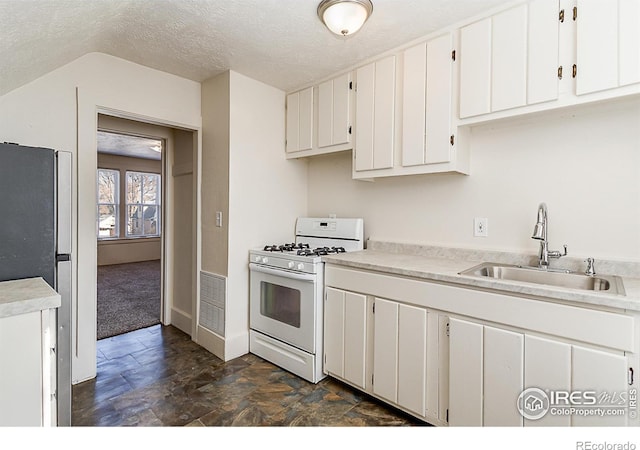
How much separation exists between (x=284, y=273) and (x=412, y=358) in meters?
1.08

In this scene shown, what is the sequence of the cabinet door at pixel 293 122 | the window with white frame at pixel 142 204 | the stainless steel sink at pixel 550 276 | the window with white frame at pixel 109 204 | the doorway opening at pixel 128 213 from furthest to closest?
1. the window with white frame at pixel 142 204
2. the window with white frame at pixel 109 204
3. the doorway opening at pixel 128 213
4. the cabinet door at pixel 293 122
5. the stainless steel sink at pixel 550 276

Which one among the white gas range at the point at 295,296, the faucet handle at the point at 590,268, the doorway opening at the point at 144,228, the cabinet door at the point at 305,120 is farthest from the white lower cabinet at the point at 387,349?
the doorway opening at the point at 144,228

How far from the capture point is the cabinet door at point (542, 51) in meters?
1.61

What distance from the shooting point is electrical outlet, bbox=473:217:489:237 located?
6.91ft

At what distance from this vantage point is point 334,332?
2223 millimetres

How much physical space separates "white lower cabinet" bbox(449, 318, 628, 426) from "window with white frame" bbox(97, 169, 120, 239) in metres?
7.81

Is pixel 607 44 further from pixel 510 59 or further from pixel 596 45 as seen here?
pixel 510 59

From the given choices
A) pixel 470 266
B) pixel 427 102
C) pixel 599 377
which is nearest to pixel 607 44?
pixel 427 102

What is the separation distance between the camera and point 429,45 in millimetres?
2033

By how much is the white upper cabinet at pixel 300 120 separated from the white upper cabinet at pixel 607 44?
73.3 inches

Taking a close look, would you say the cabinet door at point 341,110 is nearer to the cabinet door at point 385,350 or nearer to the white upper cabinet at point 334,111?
the white upper cabinet at point 334,111

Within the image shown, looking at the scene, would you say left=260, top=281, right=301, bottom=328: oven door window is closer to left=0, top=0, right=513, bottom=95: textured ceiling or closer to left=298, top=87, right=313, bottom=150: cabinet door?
left=298, top=87, right=313, bottom=150: cabinet door

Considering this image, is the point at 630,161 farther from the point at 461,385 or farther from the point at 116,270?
the point at 116,270
